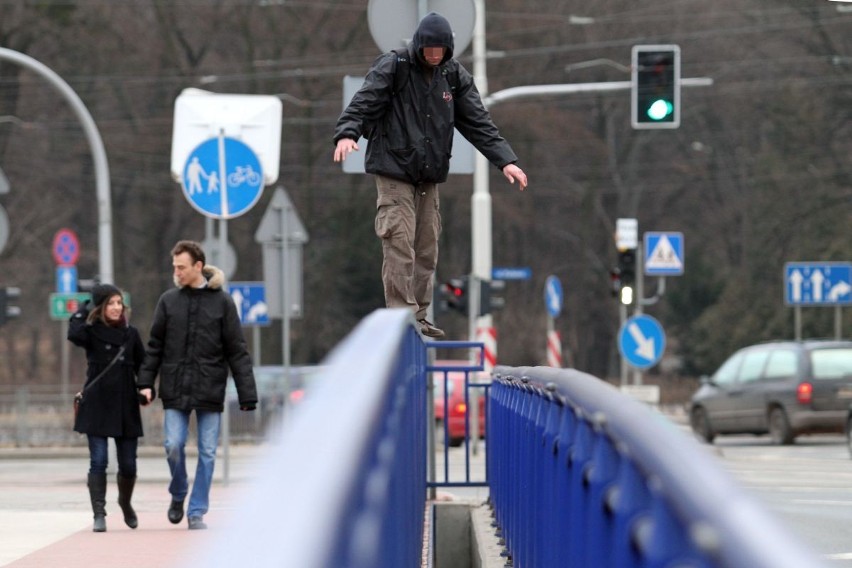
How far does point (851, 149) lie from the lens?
5431cm

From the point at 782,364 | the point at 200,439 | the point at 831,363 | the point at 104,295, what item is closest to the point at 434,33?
the point at 200,439

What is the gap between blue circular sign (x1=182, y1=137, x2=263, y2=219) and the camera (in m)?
17.0

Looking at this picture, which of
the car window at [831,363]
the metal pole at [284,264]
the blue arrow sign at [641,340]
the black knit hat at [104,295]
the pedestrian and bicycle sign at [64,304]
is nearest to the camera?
the black knit hat at [104,295]

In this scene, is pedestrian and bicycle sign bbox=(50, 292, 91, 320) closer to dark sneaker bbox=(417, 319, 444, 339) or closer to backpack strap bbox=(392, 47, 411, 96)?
dark sneaker bbox=(417, 319, 444, 339)

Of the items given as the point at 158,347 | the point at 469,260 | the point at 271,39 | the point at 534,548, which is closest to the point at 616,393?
the point at 534,548

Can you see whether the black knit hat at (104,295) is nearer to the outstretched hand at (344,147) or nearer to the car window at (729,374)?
the outstretched hand at (344,147)

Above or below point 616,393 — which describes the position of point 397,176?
above

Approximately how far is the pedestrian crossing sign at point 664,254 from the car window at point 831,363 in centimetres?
545

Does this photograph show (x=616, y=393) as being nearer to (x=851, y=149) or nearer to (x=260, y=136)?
(x=260, y=136)

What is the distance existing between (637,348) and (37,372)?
3235cm

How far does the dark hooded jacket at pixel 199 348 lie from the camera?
12828 mm

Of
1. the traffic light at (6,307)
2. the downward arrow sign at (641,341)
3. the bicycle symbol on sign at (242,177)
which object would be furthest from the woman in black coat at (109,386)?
the downward arrow sign at (641,341)

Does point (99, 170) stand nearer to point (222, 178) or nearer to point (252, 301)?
point (222, 178)

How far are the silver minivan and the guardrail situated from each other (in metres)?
20.7
